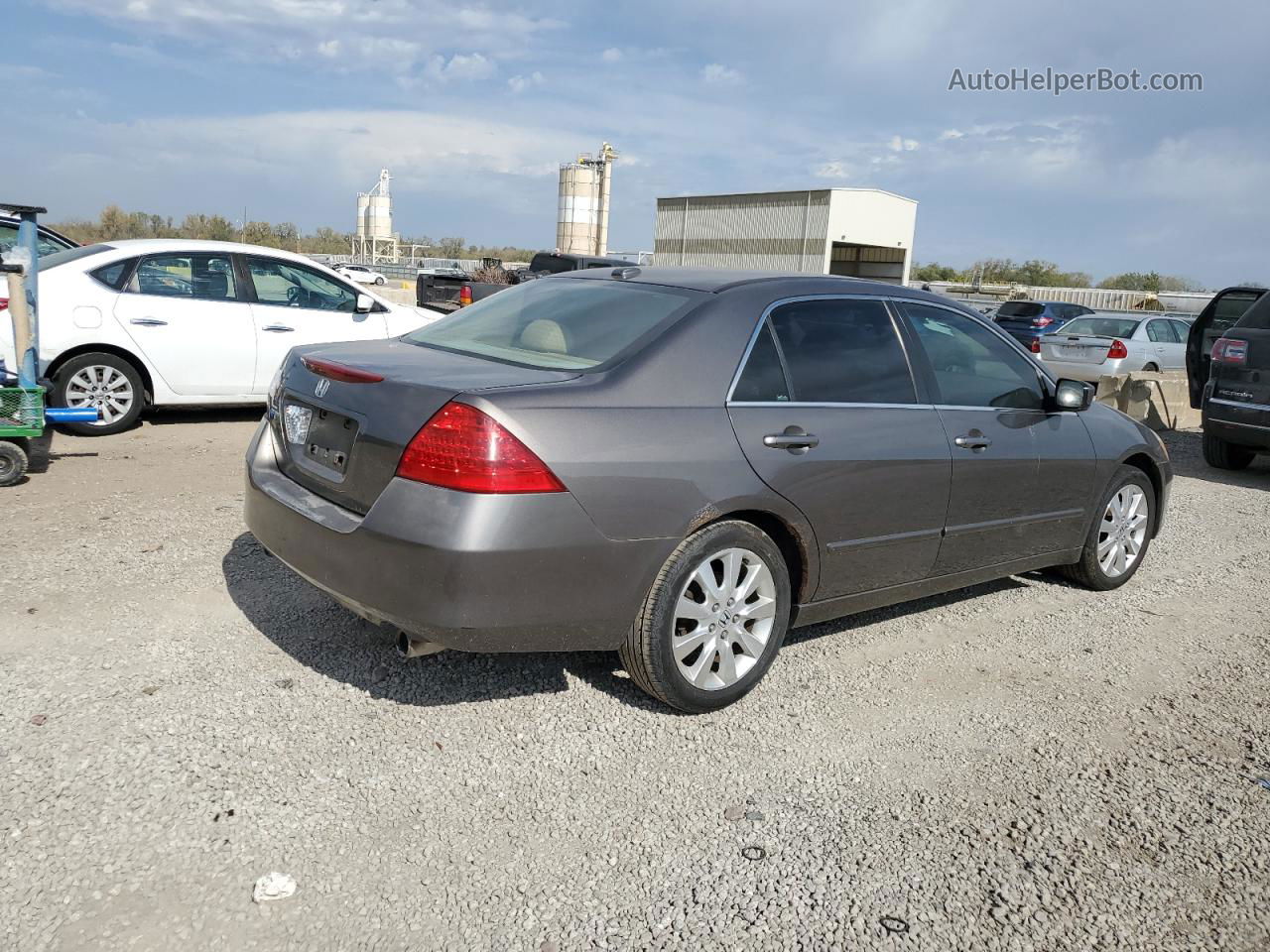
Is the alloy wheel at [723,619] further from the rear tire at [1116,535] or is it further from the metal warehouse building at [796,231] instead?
the metal warehouse building at [796,231]

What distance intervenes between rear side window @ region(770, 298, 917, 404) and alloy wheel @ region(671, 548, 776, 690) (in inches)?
28.0

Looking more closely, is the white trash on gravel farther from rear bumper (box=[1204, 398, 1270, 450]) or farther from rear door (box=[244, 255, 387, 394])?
rear bumper (box=[1204, 398, 1270, 450])

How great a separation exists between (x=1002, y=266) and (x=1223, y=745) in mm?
83225

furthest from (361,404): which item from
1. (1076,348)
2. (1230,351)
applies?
(1076,348)

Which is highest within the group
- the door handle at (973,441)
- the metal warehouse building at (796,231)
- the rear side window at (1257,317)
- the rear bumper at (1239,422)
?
the metal warehouse building at (796,231)

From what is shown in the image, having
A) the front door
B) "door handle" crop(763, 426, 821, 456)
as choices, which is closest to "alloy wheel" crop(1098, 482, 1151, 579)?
the front door

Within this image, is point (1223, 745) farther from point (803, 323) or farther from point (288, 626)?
point (288, 626)

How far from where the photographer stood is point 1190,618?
17.3 feet

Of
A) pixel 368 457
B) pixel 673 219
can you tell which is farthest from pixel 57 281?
pixel 673 219

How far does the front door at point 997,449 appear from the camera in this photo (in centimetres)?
448

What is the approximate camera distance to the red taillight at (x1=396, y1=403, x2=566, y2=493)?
122 inches

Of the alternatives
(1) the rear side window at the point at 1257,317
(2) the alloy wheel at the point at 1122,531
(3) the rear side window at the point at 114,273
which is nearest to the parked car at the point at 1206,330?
(1) the rear side window at the point at 1257,317

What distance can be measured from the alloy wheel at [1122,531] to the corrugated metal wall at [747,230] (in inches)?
1913

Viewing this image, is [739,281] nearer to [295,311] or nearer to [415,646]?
[415,646]
